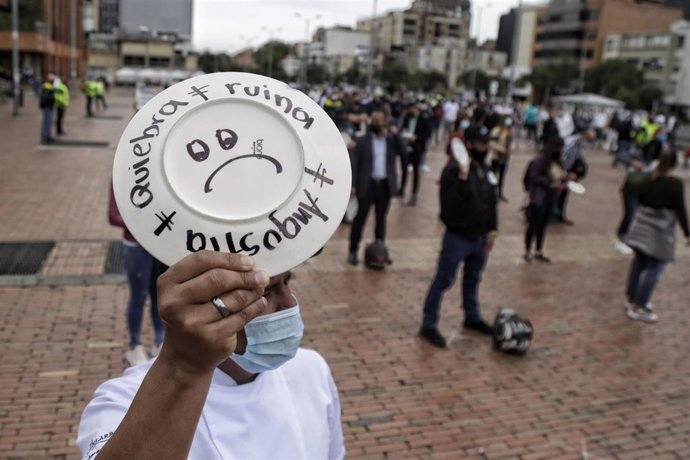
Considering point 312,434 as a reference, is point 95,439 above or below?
above

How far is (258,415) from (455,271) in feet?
14.1

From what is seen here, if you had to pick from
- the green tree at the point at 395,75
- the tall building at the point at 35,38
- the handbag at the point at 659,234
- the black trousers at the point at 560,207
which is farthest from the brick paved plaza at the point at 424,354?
the green tree at the point at 395,75

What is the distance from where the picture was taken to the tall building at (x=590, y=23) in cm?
9981

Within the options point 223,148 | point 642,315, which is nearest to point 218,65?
point 642,315

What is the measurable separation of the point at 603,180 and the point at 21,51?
46.8 metres

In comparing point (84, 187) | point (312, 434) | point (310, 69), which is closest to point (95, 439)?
point (312, 434)

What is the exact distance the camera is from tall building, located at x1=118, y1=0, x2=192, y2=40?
70.2 ft

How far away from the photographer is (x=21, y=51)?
4969 cm

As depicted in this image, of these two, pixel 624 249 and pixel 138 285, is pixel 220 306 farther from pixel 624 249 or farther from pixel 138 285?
pixel 624 249

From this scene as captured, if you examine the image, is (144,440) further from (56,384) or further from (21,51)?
(21,51)

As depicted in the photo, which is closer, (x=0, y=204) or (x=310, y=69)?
(x=0, y=204)

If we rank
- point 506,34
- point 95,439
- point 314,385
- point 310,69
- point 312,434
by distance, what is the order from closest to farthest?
point 95,439
point 312,434
point 314,385
point 310,69
point 506,34

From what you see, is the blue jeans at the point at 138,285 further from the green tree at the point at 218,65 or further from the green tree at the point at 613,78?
the green tree at the point at 613,78

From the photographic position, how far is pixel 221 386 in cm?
168
